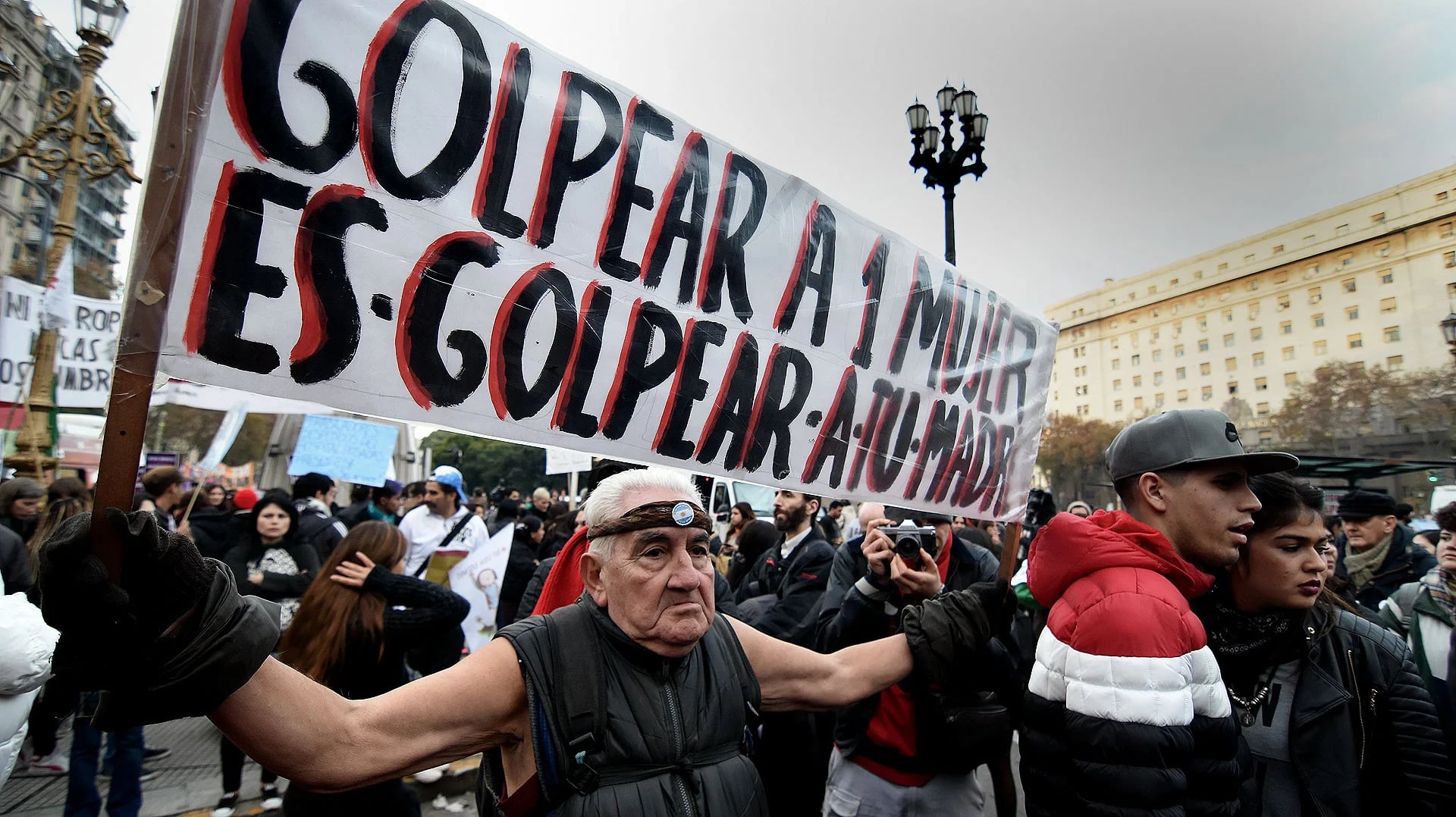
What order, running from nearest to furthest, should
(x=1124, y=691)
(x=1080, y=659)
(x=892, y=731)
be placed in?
(x=1124, y=691) < (x=1080, y=659) < (x=892, y=731)

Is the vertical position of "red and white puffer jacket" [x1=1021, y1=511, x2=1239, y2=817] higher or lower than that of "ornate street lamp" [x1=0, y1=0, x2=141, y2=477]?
lower

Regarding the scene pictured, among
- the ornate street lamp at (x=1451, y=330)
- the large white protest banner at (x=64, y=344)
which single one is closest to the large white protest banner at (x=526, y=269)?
the large white protest banner at (x=64, y=344)

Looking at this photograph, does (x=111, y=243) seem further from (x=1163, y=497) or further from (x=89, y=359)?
(x=1163, y=497)

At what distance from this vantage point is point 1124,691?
1.76 metres

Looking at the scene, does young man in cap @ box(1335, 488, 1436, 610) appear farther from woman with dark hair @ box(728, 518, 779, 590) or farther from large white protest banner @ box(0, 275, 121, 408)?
large white protest banner @ box(0, 275, 121, 408)

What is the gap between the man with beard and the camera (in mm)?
3889

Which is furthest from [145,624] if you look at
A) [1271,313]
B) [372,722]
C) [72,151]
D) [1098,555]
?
[1271,313]

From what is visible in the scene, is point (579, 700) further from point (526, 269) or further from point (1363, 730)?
point (1363, 730)

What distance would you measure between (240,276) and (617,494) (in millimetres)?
1009

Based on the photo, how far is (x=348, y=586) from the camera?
3.43 metres

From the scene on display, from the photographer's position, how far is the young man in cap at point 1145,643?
5.71 feet

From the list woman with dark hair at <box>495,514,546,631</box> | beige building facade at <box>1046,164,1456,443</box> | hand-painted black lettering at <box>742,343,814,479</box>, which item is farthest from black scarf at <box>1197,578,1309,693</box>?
beige building facade at <box>1046,164,1456,443</box>

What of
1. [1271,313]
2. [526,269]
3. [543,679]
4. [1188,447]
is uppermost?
[1271,313]

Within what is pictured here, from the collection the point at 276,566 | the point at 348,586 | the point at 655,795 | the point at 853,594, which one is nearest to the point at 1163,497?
the point at 853,594
